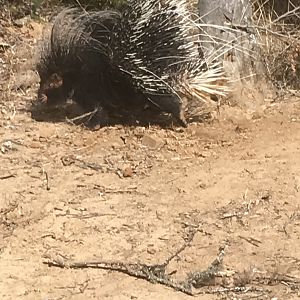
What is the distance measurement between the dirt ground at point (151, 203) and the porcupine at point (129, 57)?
28 cm

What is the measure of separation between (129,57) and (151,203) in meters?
1.49

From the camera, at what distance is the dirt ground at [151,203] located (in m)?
3.98

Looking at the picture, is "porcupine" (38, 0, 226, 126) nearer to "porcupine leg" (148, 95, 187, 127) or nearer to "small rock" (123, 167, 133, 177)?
"porcupine leg" (148, 95, 187, 127)

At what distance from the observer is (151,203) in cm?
485

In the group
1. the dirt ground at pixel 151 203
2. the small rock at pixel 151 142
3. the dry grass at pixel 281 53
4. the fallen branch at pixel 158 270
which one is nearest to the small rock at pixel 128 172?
the dirt ground at pixel 151 203

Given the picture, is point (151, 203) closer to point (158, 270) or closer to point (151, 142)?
point (158, 270)

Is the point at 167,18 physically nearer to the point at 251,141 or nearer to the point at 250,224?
the point at 251,141

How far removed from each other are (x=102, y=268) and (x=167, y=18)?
2435 millimetres

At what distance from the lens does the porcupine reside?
591 centimetres

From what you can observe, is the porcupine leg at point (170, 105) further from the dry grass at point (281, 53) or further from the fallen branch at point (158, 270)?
the fallen branch at point (158, 270)

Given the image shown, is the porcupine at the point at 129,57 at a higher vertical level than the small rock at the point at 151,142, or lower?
higher

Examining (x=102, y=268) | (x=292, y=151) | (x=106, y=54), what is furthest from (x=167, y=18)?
(x=102, y=268)

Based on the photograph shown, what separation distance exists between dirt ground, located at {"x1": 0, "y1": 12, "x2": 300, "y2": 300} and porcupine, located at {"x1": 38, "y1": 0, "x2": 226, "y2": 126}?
0.28 m

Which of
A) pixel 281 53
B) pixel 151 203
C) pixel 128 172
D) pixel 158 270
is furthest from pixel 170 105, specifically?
pixel 158 270
